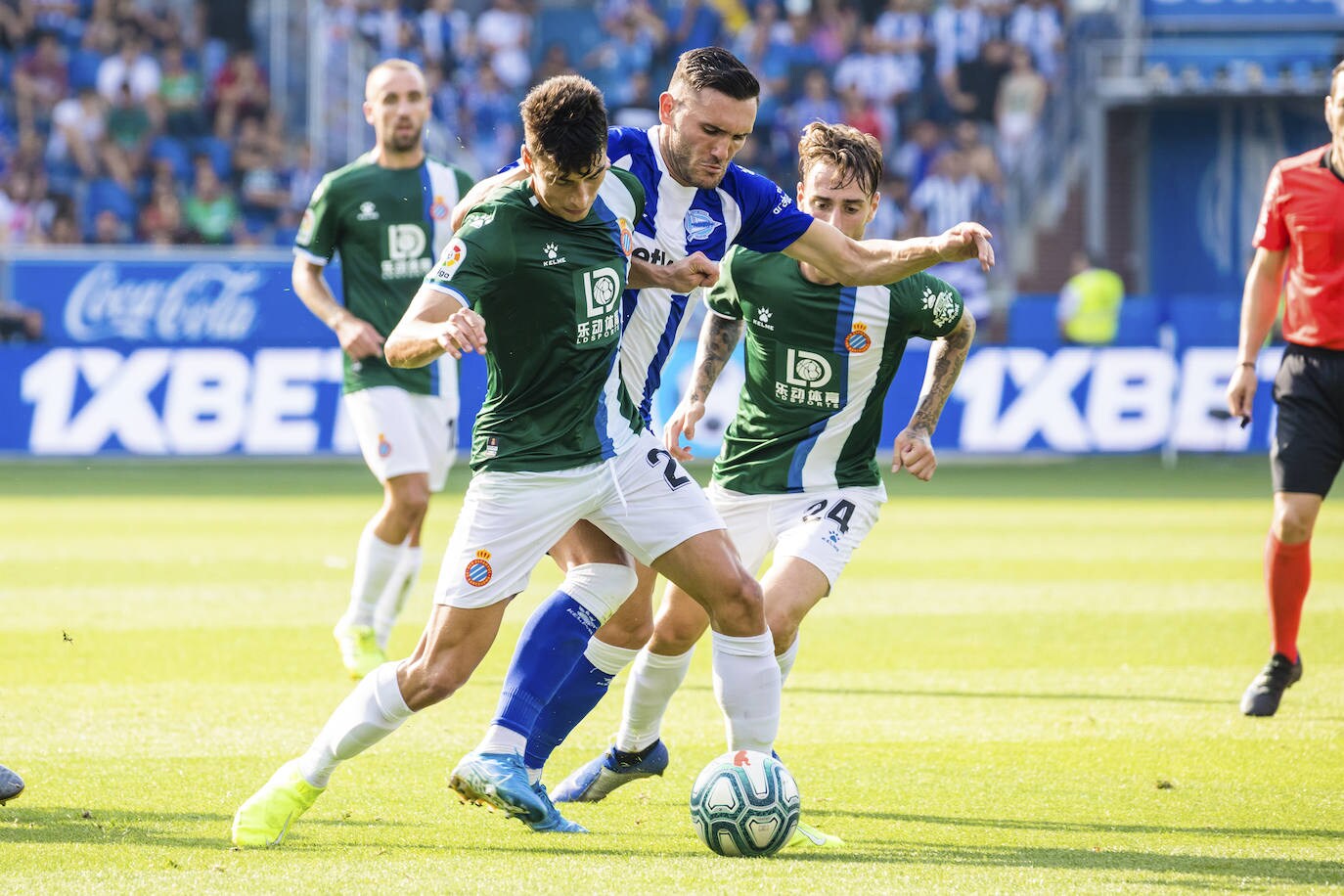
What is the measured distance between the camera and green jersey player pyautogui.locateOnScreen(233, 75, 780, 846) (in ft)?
14.9

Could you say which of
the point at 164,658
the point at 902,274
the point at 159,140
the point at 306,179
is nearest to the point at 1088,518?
the point at 164,658

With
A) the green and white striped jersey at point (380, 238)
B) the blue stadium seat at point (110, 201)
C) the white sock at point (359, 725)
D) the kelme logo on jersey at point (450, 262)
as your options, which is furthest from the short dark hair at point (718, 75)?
the blue stadium seat at point (110, 201)

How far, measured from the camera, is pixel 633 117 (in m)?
22.1

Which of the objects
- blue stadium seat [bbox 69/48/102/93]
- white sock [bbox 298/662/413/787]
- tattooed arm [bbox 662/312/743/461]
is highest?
blue stadium seat [bbox 69/48/102/93]

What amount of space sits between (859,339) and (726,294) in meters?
0.47

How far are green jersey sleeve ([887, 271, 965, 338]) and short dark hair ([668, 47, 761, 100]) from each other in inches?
41.9

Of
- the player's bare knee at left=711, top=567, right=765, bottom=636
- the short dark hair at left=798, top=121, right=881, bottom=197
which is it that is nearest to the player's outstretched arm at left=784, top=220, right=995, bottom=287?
the short dark hair at left=798, top=121, right=881, bottom=197

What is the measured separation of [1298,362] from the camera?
6844mm

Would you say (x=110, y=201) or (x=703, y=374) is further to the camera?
(x=110, y=201)

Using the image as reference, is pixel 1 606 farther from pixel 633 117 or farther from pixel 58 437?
pixel 633 117

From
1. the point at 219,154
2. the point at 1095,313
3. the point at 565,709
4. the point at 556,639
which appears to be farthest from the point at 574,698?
the point at 219,154

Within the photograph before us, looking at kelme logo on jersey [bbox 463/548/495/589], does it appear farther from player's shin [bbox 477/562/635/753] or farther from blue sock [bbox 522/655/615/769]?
blue sock [bbox 522/655/615/769]

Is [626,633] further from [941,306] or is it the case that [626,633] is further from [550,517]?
[941,306]

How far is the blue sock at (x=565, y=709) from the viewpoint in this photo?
201 inches
